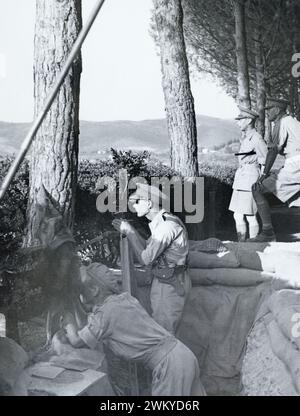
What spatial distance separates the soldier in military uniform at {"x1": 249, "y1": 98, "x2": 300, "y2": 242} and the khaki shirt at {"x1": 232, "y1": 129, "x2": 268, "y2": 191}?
0.10 meters

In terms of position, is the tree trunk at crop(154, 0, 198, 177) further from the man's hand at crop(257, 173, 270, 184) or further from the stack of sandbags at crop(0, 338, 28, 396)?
the stack of sandbags at crop(0, 338, 28, 396)

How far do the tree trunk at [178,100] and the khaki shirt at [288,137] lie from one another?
1.91m

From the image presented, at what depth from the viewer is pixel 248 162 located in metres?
7.31

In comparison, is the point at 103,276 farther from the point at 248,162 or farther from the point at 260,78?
the point at 260,78

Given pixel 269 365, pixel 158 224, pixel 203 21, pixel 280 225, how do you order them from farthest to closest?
pixel 203 21 → pixel 280 225 → pixel 158 224 → pixel 269 365

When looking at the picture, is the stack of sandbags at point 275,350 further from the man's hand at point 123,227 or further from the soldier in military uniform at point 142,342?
the man's hand at point 123,227

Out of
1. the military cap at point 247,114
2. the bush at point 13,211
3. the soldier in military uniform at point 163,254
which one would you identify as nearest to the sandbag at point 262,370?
the soldier in military uniform at point 163,254

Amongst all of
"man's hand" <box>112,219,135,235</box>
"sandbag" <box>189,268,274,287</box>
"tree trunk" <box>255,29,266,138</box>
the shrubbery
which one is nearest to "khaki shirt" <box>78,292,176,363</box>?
"man's hand" <box>112,219,135,235</box>

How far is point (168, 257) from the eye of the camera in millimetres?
4785

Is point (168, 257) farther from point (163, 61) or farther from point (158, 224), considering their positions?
point (163, 61)

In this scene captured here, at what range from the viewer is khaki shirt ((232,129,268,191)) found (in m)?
7.18

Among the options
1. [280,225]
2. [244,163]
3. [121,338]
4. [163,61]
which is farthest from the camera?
[280,225]
